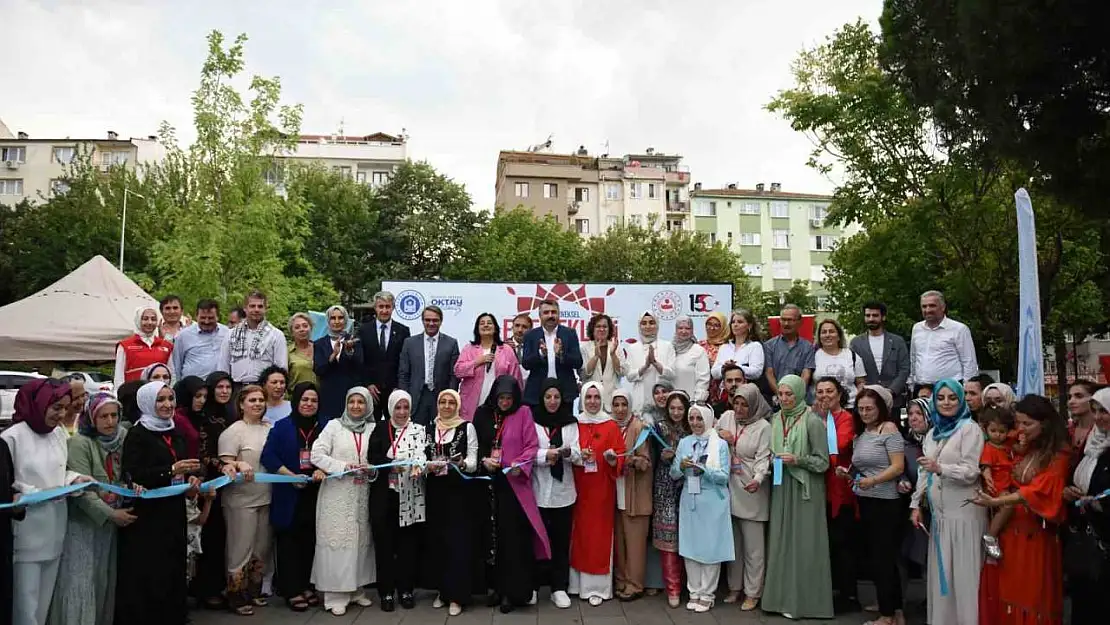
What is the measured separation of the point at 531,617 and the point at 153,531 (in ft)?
9.17

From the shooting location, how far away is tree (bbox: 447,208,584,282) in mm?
34938

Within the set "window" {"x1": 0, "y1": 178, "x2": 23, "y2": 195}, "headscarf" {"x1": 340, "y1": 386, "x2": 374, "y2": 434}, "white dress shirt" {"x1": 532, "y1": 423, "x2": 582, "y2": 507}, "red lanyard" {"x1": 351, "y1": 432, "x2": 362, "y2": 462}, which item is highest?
"window" {"x1": 0, "y1": 178, "x2": 23, "y2": 195}

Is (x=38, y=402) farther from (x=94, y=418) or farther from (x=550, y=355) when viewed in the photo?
(x=550, y=355)

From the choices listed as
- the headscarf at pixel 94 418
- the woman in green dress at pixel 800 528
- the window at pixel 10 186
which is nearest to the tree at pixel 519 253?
the woman in green dress at pixel 800 528

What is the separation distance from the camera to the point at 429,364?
791 centimetres

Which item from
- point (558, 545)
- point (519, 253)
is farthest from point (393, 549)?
point (519, 253)

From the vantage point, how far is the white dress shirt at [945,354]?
7.32 metres

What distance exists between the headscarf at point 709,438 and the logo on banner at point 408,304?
834 cm

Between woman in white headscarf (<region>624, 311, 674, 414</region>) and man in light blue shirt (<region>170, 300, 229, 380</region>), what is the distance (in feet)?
12.8

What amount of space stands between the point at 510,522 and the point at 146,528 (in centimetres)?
264

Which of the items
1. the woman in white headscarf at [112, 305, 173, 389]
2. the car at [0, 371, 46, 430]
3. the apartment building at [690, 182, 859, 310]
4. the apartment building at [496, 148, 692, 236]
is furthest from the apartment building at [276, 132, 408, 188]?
the woman in white headscarf at [112, 305, 173, 389]

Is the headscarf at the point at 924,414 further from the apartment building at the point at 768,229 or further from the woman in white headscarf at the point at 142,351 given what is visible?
the apartment building at the point at 768,229

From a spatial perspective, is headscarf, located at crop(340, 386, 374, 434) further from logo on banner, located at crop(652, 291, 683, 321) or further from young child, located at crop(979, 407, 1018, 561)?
logo on banner, located at crop(652, 291, 683, 321)

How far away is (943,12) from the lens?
593 centimetres
